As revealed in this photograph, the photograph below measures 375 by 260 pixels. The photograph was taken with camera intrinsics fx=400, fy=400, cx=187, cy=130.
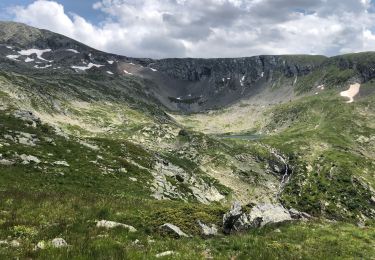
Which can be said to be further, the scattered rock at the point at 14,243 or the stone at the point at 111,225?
the stone at the point at 111,225

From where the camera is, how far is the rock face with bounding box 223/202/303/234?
89.9 ft

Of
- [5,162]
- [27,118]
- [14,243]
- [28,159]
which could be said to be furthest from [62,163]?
[14,243]

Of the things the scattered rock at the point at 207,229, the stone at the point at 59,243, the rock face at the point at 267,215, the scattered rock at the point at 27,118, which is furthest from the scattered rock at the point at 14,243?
the scattered rock at the point at 27,118

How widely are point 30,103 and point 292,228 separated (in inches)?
6604

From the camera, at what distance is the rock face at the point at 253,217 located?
89.9ft

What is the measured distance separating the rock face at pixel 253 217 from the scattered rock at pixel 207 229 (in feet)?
3.42

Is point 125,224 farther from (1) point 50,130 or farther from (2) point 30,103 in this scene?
(2) point 30,103

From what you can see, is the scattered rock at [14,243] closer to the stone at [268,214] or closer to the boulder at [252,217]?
the boulder at [252,217]

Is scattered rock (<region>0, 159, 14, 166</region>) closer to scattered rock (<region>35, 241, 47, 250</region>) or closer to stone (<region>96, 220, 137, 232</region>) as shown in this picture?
stone (<region>96, 220, 137, 232</region>)

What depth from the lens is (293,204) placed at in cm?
17062

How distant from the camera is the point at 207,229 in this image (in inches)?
1046

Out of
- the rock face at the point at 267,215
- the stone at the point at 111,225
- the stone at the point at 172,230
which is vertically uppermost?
the rock face at the point at 267,215

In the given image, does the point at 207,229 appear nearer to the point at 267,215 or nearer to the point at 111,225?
the point at 267,215

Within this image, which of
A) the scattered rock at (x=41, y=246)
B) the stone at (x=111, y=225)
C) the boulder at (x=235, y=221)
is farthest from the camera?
the boulder at (x=235, y=221)
